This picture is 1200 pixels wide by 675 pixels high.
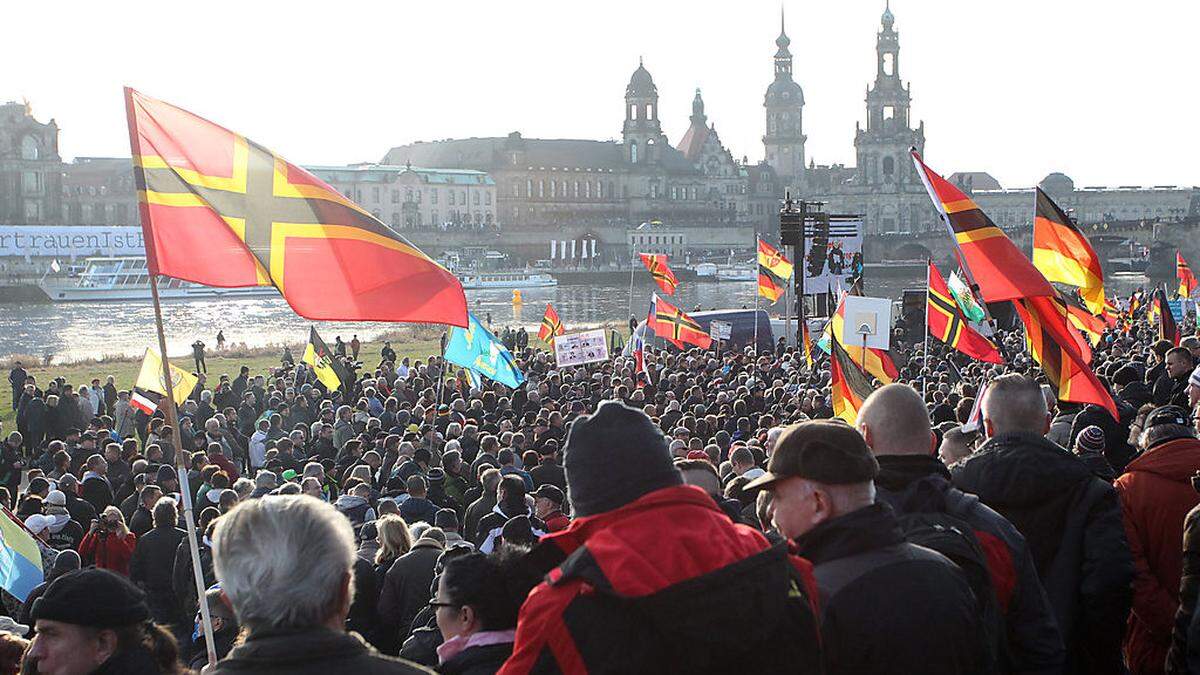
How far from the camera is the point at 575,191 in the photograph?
13300cm

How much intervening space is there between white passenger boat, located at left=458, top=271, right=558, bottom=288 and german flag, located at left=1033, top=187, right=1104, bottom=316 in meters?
83.5

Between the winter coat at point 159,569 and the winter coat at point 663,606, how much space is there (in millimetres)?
4833

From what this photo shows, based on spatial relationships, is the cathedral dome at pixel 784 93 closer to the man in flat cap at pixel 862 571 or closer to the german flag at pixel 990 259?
the german flag at pixel 990 259

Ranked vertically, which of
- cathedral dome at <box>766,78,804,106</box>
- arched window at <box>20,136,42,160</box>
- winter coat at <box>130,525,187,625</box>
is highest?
cathedral dome at <box>766,78,804,106</box>

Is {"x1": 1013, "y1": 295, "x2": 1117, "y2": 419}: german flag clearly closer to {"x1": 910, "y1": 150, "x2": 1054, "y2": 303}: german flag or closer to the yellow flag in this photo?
{"x1": 910, "y1": 150, "x2": 1054, "y2": 303}: german flag

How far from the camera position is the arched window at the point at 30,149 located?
10838 centimetres

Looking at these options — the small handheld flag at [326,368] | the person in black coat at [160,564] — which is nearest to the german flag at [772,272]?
the small handheld flag at [326,368]

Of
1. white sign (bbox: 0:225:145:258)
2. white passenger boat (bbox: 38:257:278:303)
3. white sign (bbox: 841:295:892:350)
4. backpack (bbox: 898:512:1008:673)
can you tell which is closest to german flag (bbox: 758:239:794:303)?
white sign (bbox: 841:295:892:350)

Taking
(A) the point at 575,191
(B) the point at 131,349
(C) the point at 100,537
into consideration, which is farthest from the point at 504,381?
(A) the point at 575,191

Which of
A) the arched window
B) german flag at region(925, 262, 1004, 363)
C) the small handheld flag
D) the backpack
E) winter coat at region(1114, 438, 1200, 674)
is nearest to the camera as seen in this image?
the backpack

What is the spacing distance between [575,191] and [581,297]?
5030 cm

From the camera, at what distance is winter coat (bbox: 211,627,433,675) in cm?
221

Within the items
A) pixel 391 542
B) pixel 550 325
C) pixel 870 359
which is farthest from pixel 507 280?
pixel 391 542

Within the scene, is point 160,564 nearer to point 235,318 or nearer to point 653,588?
point 653,588
